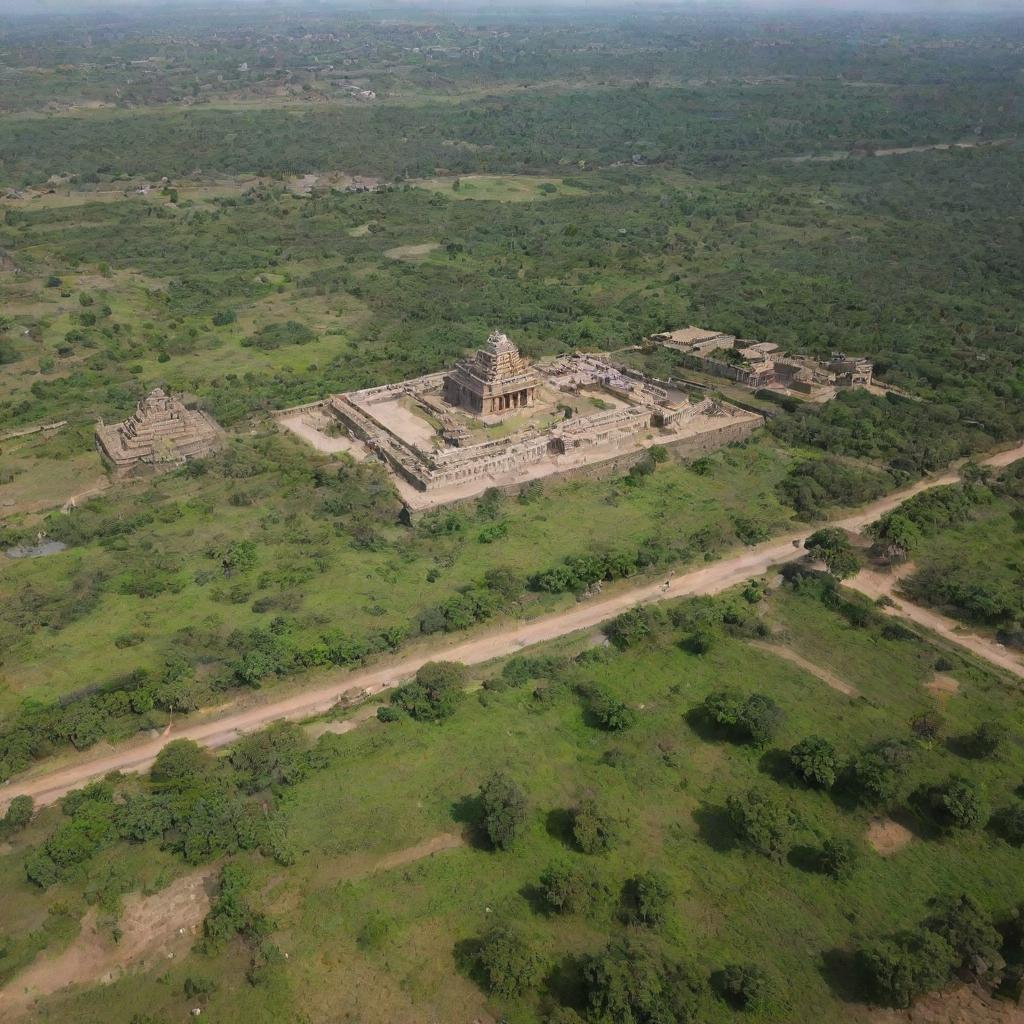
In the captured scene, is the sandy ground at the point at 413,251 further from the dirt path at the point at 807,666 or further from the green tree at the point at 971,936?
the green tree at the point at 971,936

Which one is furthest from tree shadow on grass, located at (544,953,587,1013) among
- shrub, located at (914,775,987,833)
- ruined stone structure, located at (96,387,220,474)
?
ruined stone structure, located at (96,387,220,474)

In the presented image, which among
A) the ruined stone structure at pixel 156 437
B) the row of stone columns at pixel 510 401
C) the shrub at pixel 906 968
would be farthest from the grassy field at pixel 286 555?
the shrub at pixel 906 968

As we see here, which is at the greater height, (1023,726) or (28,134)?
(1023,726)

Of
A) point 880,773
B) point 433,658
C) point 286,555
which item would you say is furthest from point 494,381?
point 880,773

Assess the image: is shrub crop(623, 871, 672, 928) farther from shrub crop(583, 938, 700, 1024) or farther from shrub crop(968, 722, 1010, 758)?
shrub crop(968, 722, 1010, 758)

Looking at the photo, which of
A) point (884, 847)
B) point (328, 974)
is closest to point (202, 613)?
point (328, 974)

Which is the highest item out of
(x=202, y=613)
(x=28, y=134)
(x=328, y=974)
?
(x=328, y=974)

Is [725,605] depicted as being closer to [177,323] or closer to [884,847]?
[884,847]
